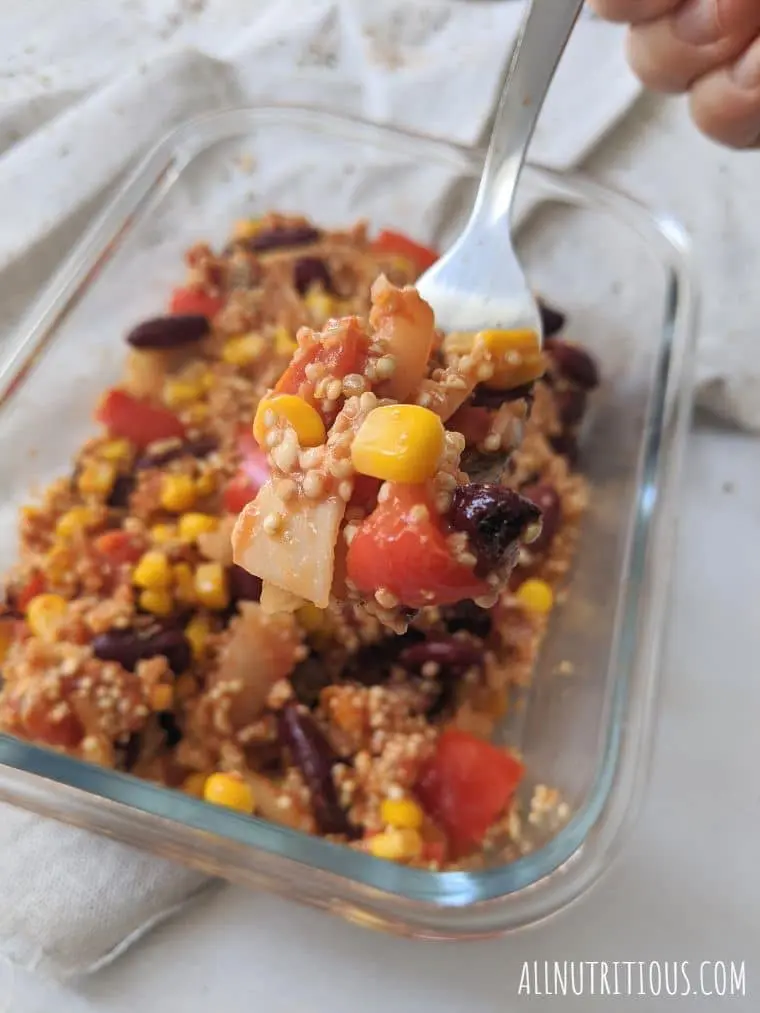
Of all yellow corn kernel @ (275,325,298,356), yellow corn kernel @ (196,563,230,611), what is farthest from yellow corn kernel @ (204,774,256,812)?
yellow corn kernel @ (275,325,298,356)

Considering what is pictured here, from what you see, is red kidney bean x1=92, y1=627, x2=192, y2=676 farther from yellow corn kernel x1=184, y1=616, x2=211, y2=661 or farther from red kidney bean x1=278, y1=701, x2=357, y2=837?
red kidney bean x1=278, y1=701, x2=357, y2=837

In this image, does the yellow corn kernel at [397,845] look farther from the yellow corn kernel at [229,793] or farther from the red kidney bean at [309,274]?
the red kidney bean at [309,274]

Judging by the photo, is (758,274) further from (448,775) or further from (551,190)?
(448,775)

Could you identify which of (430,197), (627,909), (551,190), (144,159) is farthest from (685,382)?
(144,159)

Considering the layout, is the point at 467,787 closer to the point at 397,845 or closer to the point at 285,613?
the point at 397,845

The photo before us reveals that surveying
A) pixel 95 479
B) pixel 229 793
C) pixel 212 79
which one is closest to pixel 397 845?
pixel 229 793
